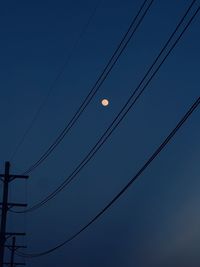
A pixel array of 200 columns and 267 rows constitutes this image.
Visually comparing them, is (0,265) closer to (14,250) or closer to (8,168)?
(8,168)

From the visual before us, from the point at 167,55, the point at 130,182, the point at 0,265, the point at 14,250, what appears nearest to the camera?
the point at 167,55

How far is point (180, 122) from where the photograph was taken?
38.4 ft

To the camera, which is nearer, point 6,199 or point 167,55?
point 167,55

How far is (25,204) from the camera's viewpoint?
3072 centimetres

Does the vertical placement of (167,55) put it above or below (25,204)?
below

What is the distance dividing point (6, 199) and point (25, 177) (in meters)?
1.47

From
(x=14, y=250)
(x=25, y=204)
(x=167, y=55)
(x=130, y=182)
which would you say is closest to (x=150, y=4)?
(x=167, y=55)

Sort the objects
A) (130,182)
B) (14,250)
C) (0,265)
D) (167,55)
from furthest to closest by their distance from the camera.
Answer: (14,250)
(0,265)
(130,182)
(167,55)

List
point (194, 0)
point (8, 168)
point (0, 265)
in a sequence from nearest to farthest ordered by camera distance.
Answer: point (194, 0), point (0, 265), point (8, 168)

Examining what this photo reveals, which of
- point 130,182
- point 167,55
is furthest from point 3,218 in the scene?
point 167,55

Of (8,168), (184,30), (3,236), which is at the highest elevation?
(8,168)

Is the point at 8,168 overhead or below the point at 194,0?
overhead

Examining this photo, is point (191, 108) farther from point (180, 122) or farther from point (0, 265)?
point (0, 265)

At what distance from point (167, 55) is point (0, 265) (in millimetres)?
17782
